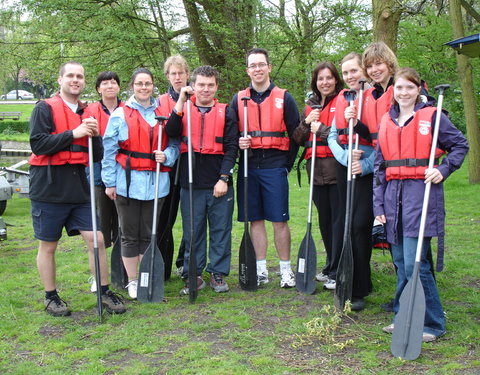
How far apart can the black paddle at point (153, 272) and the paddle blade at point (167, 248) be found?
62 cm

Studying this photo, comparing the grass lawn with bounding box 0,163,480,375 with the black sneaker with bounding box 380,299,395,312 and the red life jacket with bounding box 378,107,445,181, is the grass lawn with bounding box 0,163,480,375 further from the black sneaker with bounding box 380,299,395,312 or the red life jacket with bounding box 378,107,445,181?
the red life jacket with bounding box 378,107,445,181

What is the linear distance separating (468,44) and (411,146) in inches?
52.0

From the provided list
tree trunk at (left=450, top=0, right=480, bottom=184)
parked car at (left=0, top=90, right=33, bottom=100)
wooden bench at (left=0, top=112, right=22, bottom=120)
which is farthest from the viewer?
parked car at (left=0, top=90, right=33, bottom=100)

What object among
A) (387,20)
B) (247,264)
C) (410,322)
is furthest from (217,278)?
(387,20)

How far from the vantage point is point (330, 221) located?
552 centimetres

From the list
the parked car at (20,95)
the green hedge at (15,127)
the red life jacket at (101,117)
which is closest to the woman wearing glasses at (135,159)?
the red life jacket at (101,117)

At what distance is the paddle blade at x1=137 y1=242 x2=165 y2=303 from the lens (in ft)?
16.6

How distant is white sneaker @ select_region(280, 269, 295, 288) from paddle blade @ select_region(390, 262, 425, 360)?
174cm

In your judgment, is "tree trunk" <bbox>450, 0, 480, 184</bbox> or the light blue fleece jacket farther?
"tree trunk" <bbox>450, 0, 480, 184</bbox>

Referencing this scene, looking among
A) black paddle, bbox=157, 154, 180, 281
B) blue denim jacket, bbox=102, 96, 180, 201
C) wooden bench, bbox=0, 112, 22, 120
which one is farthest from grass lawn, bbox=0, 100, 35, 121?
blue denim jacket, bbox=102, 96, 180, 201

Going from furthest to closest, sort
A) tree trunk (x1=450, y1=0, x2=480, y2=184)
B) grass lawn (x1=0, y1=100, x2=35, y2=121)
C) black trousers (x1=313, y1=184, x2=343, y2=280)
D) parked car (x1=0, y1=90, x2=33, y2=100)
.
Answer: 1. parked car (x1=0, y1=90, x2=33, y2=100)
2. grass lawn (x1=0, y1=100, x2=35, y2=121)
3. tree trunk (x1=450, y1=0, x2=480, y2=184)
4. black trousers (x1=313, y1=184, x2=343, y2=280)

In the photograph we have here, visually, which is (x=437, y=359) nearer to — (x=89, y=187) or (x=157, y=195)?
(x=157, y=195)

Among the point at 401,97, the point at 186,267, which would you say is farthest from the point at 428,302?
the point at 186,267

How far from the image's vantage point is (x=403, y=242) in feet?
13.6
